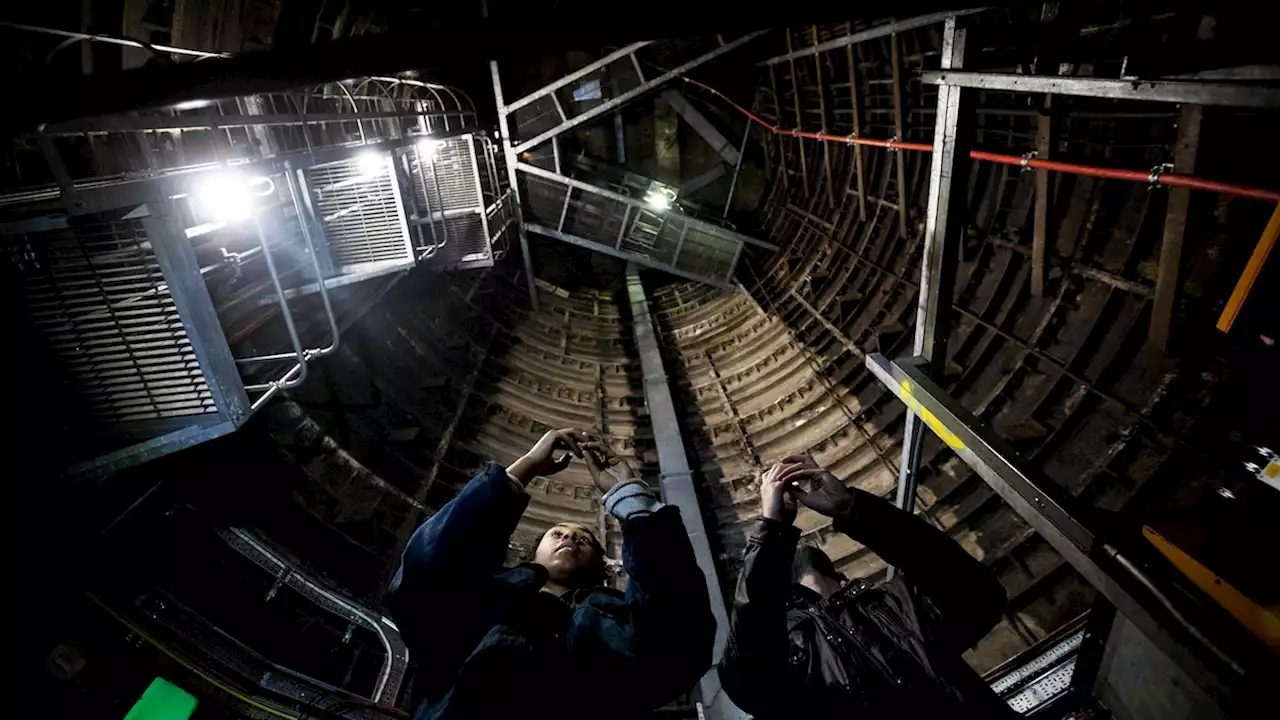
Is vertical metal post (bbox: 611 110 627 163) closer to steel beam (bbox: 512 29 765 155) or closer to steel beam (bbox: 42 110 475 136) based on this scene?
steel beam (bbox: 512 29 765 155)

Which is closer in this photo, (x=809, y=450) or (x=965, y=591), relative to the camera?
(x=965, y=591)

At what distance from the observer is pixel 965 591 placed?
7.41 ft

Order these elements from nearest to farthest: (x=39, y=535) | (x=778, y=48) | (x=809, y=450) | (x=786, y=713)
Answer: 1. (x=786, y=713)
2. (x=39, y=535)
3. (x=809, y=450)
4. (x=778, y=48)

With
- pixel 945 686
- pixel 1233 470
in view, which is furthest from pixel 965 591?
pixel 1233 470

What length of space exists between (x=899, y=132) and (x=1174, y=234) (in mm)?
3408


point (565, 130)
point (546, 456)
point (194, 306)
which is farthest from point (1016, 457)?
point (565, 130)

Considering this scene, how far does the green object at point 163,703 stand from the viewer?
2678 millimetres

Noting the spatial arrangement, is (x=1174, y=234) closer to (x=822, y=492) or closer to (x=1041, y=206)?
(x=1041, y=206)

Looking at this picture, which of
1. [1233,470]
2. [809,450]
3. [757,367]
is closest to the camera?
[1233,470]

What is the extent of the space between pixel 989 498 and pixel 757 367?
12.1ft

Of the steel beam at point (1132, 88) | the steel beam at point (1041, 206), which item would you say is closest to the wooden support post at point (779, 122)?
the steel beam at point (1041, 206)

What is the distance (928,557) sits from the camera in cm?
226

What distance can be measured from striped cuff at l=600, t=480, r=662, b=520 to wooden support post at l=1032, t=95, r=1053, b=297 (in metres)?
4.25

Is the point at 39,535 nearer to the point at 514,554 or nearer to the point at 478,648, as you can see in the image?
the point at 478,648
